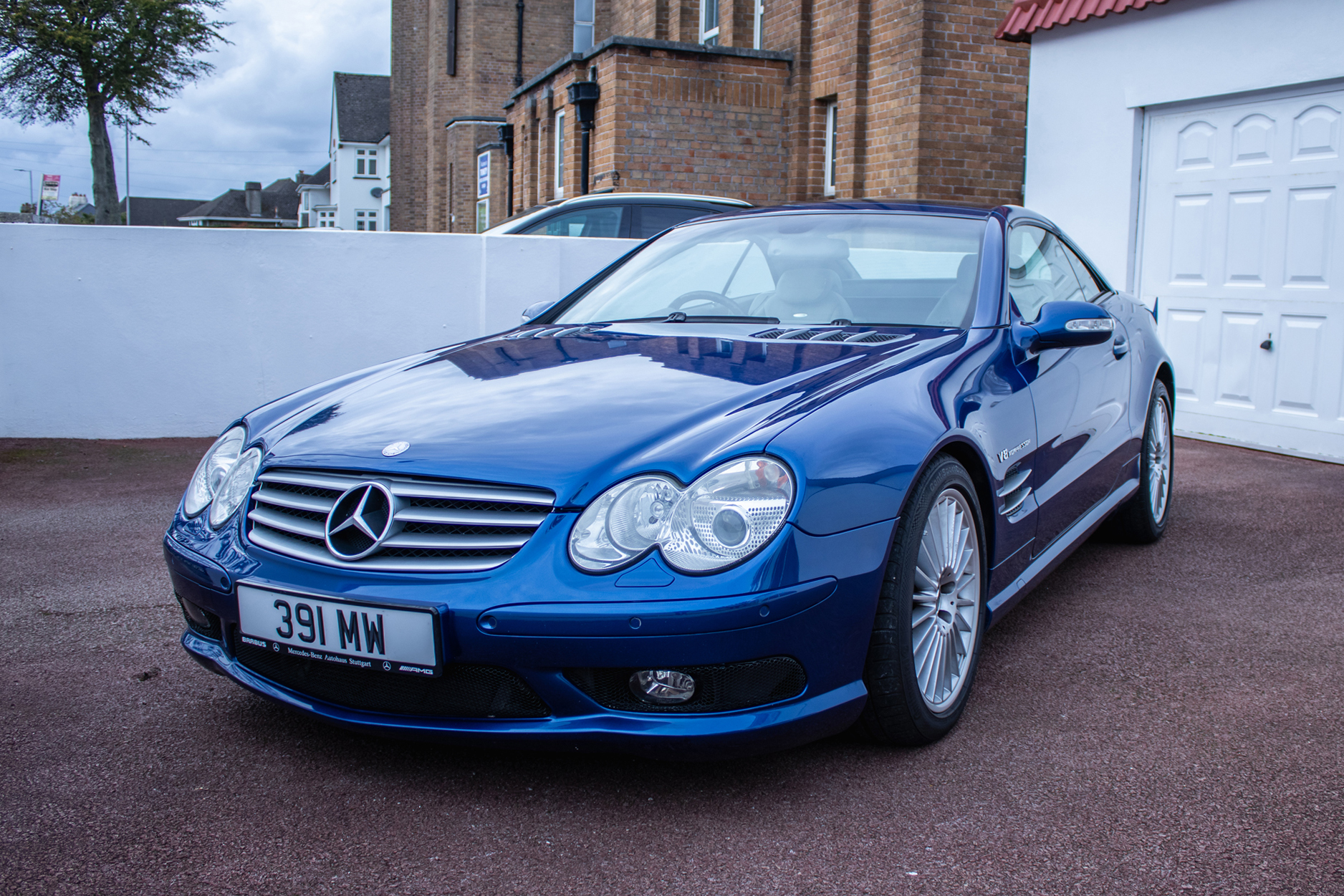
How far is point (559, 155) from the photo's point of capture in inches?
672

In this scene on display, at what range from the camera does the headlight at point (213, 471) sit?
2.82m

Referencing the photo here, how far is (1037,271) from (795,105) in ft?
33.9

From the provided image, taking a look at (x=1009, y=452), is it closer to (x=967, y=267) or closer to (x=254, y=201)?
(x=967, y=267)

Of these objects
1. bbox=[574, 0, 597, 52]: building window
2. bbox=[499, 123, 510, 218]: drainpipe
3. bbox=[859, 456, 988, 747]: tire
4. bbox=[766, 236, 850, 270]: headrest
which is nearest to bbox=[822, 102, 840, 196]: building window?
bbox=[499, 123, 510, 218]: drainpipe

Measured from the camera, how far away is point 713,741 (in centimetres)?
222

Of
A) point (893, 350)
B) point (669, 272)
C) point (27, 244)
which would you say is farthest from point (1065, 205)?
point (27, 244)

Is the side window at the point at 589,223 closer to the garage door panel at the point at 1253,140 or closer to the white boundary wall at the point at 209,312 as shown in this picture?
the white boundary wall at the point at 209,312

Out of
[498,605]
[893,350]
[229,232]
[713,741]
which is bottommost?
[713,741]

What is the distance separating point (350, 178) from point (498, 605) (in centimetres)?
6394

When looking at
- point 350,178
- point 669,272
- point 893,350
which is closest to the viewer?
point 893,350

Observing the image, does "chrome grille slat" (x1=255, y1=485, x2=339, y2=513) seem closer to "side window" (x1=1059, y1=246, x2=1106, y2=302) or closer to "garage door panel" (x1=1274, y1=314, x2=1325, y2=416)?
"side window" (x1=1059, y1=246, x2=1106, y2=302)

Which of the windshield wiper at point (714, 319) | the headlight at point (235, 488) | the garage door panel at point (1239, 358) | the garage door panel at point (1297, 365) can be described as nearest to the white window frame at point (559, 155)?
the garage door panel at point (1239, 358)

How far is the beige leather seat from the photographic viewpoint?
3.47 m

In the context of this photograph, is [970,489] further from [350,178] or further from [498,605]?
[350,178]
